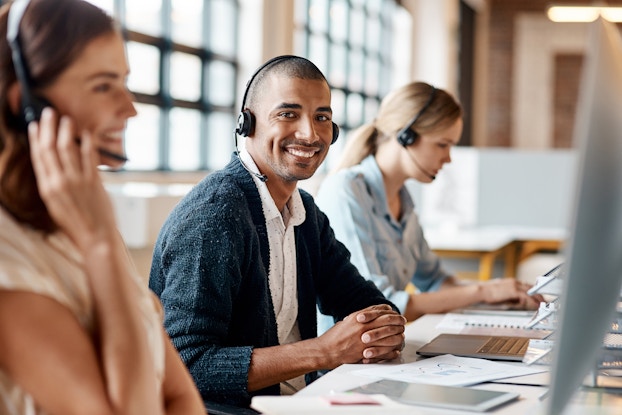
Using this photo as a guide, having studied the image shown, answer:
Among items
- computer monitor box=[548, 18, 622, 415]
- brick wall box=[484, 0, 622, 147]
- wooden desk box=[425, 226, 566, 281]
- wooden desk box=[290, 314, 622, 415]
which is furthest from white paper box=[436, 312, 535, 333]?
brick wall box=[484, 0, 622, 147]

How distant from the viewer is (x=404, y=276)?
121 inches

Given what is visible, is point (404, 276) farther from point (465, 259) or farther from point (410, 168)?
point (465, 259)

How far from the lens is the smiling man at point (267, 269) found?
175 centimetres

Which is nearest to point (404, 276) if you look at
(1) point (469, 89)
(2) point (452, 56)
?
(2) point (452, 56)

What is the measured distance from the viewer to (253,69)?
5.69 metres

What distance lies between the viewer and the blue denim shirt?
9.05 ft

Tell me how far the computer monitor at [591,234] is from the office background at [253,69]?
0.50ft

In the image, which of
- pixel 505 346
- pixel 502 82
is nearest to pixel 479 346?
pixel 505 346

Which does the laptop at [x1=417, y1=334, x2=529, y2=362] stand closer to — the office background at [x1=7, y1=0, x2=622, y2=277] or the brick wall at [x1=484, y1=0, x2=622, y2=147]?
the office background at [x1=7, y1=0, x2=622, y2=277]

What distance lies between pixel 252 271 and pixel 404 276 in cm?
125

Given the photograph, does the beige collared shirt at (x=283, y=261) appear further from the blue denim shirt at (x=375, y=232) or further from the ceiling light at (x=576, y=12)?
the ceiling light at (x=576, y=12)

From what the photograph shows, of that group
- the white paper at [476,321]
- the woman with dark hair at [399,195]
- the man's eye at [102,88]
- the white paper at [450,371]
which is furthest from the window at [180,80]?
the man's eye at [102,88]

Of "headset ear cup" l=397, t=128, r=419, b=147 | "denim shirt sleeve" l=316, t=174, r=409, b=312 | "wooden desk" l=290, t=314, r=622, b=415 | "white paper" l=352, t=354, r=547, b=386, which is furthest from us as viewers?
"headset ear cup" l=397, t=128, r=419, b=147

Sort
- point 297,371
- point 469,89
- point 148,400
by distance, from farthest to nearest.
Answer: point 469,89 < point 297,371 < point 148,400
